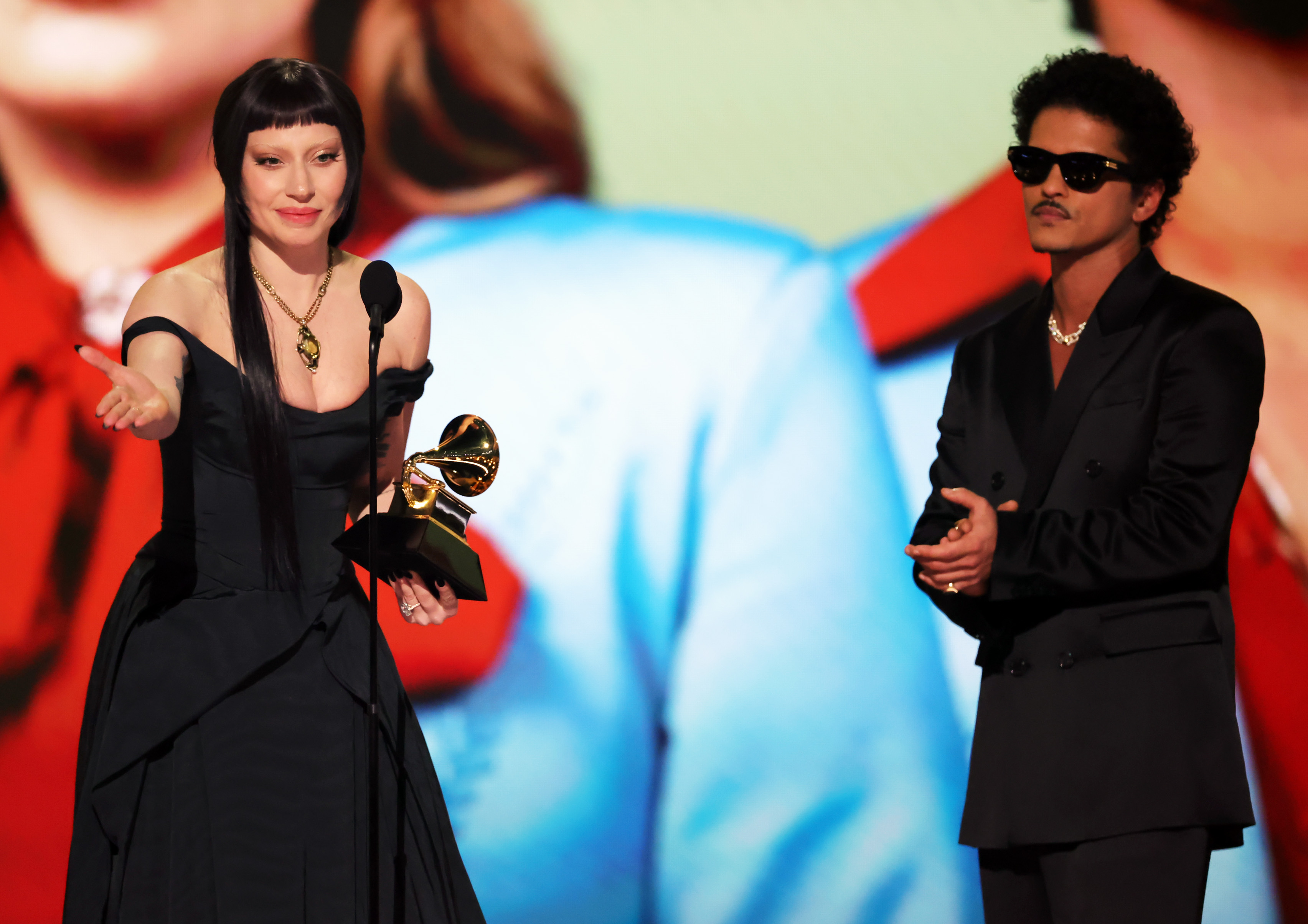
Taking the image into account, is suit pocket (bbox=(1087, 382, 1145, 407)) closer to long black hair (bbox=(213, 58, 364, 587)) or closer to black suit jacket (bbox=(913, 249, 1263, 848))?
black suit jacket (bbox=(913, 249, 1263, 848))

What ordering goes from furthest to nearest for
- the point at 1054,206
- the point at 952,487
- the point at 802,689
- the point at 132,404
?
1. the point at 802,689
2. the point at 952,487
3. the point at 1054,206
4. the point at 132,404

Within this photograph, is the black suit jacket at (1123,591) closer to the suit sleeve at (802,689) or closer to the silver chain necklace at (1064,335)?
the silver chain necklace at (1064,335)

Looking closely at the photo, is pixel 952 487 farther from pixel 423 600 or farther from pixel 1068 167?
pixel 423 600

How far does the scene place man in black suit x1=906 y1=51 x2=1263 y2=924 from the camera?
1.71m

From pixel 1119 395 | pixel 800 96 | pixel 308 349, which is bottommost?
A: pixel 1119 395

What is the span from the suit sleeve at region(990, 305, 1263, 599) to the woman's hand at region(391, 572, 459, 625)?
32.5 inches

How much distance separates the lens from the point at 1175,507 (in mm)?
1727

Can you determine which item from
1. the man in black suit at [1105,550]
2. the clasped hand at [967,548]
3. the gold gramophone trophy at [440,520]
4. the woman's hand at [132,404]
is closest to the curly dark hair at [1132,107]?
the man in black suit at [1105,550]

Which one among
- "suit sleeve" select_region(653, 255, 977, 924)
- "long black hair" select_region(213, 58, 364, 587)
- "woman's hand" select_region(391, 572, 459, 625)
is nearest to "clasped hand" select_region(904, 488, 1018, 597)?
"woman's hand" select_region(391, 572, 459, 625)

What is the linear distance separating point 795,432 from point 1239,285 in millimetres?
1287

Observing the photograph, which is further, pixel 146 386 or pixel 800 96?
pixel 800 96

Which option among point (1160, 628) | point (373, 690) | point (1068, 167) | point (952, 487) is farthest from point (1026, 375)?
point (373, 690)

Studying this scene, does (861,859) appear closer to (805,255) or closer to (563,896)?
(563,896)

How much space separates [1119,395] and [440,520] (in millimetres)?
A: 1039
